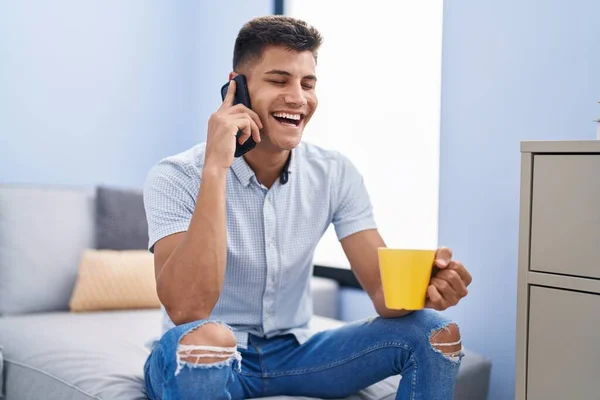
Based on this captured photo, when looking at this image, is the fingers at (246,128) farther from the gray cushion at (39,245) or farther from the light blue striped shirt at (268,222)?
the gray cushion at (39,245)

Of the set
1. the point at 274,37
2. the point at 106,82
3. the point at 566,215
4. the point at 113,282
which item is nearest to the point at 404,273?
the point at 566,215

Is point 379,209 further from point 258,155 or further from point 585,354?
point 585,354

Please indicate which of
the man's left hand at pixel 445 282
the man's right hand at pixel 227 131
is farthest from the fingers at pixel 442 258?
the man's right hand at pixel 227 131

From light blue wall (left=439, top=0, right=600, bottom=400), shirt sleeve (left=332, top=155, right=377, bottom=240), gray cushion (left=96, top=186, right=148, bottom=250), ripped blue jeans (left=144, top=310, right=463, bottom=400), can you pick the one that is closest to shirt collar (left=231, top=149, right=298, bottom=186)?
shirt sleeve (left=332, top=155, right=377, bottom=240)

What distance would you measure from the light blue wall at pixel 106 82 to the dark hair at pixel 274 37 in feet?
4.11

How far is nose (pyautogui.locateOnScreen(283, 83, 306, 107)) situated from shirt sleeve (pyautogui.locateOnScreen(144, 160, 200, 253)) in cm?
26

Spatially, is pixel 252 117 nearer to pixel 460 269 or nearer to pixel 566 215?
pixel 460 269

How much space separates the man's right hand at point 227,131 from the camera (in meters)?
1.36

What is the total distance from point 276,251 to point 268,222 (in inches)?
2.6

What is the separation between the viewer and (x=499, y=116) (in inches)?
73.2

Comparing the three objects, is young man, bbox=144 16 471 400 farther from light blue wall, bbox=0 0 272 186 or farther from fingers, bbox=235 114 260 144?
light blue wall, bbox=0 0 272 186

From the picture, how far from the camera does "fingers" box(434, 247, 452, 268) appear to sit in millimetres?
1248

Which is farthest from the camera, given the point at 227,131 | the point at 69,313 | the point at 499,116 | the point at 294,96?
the point at 69,313

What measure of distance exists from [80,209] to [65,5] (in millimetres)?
801
